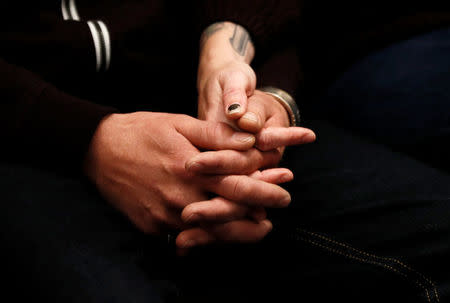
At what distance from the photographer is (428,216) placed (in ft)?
2.17

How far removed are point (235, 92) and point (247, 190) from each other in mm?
212

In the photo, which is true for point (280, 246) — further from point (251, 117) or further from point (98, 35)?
point (98, 35)

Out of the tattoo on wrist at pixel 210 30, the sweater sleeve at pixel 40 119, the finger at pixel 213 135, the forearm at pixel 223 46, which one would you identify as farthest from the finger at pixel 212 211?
the tattoo on wrist at pixel 210 30

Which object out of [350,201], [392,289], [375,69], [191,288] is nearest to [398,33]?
[375,69]

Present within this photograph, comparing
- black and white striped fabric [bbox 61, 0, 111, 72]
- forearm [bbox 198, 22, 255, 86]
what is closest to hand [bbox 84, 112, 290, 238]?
black and white striped fabric [bbox 61, 0, 111, 72]

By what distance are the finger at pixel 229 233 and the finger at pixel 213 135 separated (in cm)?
15

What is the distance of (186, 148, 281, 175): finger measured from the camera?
25.4 inches

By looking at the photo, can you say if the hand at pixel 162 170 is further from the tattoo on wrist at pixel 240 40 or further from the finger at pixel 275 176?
the tattoo on wrist at pixel 240 40

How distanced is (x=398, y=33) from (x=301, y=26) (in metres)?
0.29

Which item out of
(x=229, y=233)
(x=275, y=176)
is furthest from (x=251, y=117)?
(x=229, y=233)

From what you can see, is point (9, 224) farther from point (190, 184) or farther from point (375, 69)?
point (375, 69)

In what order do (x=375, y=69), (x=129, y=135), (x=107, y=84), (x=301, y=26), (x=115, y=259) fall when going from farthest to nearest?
(x=301, y=26) < (x=375, y=69) < (x=107, y=84) < (x=129, y=135) < (x=115, y=259)

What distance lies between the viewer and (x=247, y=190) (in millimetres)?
668

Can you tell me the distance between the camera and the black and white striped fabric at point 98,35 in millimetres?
812
